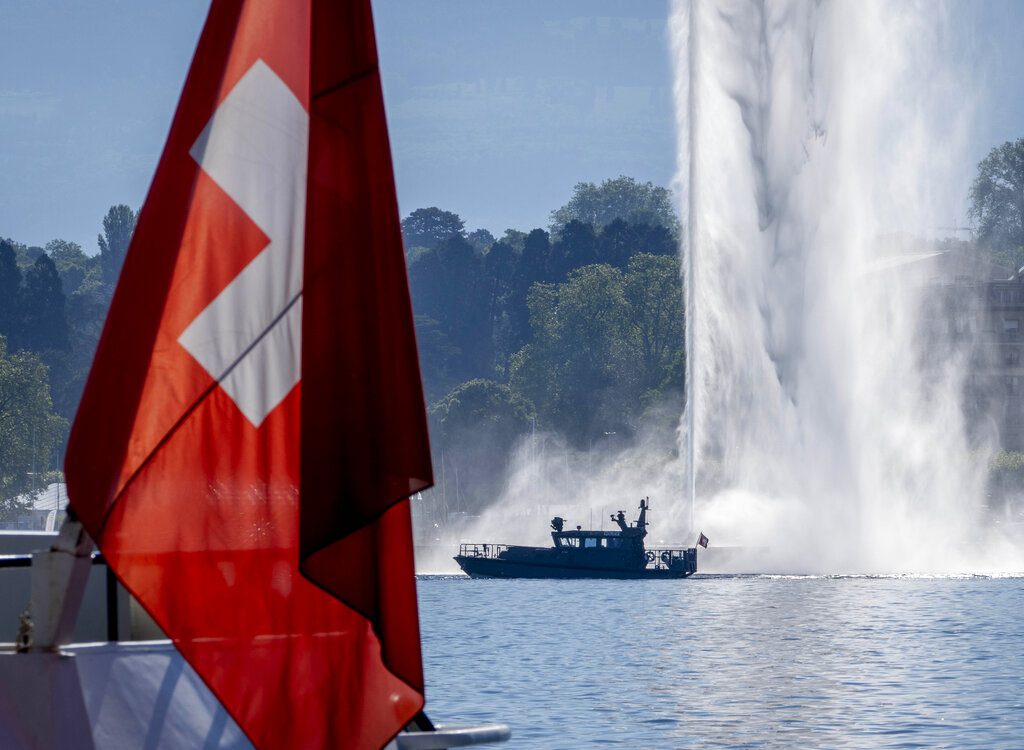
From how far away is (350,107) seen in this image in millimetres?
5531

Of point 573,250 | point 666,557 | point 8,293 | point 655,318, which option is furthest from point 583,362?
point 666,557

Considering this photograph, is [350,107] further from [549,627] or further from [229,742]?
[549,627]

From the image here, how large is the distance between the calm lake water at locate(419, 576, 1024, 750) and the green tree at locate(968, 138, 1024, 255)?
11488 cm

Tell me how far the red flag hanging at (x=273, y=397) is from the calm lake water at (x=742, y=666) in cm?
1862

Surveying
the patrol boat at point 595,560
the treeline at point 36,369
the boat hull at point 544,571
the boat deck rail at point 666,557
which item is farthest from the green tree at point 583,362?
the patrol boat at point 595,560

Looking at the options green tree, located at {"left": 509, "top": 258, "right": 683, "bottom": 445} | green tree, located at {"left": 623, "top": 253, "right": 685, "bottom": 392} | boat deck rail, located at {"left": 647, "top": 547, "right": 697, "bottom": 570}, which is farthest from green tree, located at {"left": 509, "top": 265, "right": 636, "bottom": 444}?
boat deck rail, located at {"left": 647, "top": 547, "right": 697, "bottom": 570}

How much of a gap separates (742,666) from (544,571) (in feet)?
140

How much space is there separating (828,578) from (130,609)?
206 feet

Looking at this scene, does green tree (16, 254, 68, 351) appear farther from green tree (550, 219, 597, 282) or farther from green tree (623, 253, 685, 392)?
green tree (623, 253, 685, 392)

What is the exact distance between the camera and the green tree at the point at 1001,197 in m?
176

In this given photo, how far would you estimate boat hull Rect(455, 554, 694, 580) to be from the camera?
255ft

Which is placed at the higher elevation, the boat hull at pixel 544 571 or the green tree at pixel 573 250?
the green tree at pixel 573 250

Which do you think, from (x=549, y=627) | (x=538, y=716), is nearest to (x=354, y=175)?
(x=538, y=716)

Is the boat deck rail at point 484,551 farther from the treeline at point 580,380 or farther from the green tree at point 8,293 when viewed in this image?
the green tree at point 8,293
